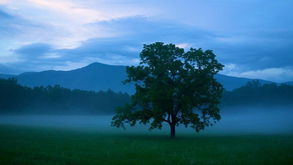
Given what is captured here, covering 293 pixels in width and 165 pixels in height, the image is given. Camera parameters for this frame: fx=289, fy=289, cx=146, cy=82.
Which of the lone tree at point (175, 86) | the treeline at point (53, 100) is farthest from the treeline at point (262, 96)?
the lone tree at point (175, 86)

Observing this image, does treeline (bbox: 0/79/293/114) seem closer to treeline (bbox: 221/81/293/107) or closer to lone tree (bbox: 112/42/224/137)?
treeline (bbox: 221/81/293/107)

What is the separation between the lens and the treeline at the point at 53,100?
13262cm

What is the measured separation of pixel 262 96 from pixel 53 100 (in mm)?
111807

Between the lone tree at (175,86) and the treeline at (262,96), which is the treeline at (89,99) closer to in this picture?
the treeline at (262,96)

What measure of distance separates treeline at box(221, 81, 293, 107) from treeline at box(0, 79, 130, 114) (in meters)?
58.8

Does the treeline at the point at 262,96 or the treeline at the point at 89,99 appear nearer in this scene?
the treeline at the point at 89,99

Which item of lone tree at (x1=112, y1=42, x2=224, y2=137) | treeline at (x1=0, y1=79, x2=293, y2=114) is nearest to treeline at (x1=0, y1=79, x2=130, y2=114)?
treeline at (x1=0, y1=79, x2=293, y2=114)

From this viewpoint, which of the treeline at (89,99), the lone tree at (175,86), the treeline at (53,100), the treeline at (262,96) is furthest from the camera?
the treeline at (262,96)

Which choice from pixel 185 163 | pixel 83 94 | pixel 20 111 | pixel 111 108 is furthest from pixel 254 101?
pixel 185 163

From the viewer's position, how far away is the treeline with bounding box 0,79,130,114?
132625mm

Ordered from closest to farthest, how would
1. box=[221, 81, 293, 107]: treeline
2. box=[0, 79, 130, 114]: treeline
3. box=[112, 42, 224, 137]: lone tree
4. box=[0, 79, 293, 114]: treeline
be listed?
box=[112, 42, 224, 137]: lone tree
box=[0, 79, 130, 114]: treeline
box=[0, 79, 293, 114]: treeline
box=[221, 81, 293, 107]: treeline

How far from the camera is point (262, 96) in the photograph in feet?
511

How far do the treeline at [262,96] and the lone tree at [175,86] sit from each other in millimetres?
119273

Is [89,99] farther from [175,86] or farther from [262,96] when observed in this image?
[175,86]
